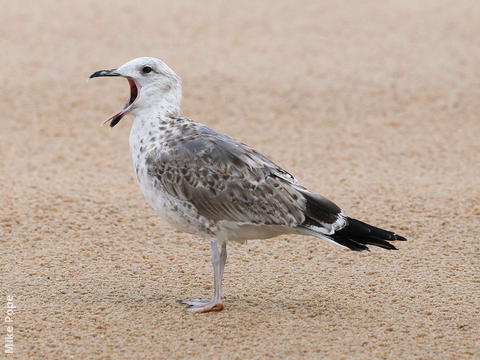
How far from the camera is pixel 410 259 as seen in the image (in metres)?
5.20

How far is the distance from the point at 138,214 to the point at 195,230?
1734 millimetres

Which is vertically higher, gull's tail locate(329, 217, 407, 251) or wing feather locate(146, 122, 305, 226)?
wing feather locate(146, 122, 305, 226)

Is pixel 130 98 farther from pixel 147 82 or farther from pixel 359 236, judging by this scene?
pixel 359 236

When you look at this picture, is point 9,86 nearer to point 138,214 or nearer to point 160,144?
point 138,214

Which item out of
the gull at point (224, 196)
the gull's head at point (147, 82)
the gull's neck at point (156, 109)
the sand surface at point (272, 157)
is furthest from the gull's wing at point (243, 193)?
the sand surface at point (272, 157)

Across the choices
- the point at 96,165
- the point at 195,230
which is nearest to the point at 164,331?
the point at 195,230

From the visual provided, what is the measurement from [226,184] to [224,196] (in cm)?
7

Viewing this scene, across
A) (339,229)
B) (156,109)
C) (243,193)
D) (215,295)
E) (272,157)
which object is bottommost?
(215,295)

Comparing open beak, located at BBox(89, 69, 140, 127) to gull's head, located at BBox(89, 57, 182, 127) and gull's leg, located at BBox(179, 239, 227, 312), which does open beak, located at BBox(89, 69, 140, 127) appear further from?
gull's leg, located at BBox(179, 239, 227, 312)

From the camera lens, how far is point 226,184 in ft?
14.0

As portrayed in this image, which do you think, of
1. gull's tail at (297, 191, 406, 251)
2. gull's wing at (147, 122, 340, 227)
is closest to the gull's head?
gull's wing at (147, 122, 340, 227)

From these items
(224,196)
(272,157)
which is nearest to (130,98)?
(224,196)

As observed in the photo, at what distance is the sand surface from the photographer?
4215 millimetres

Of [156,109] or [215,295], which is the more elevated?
[156,109]
